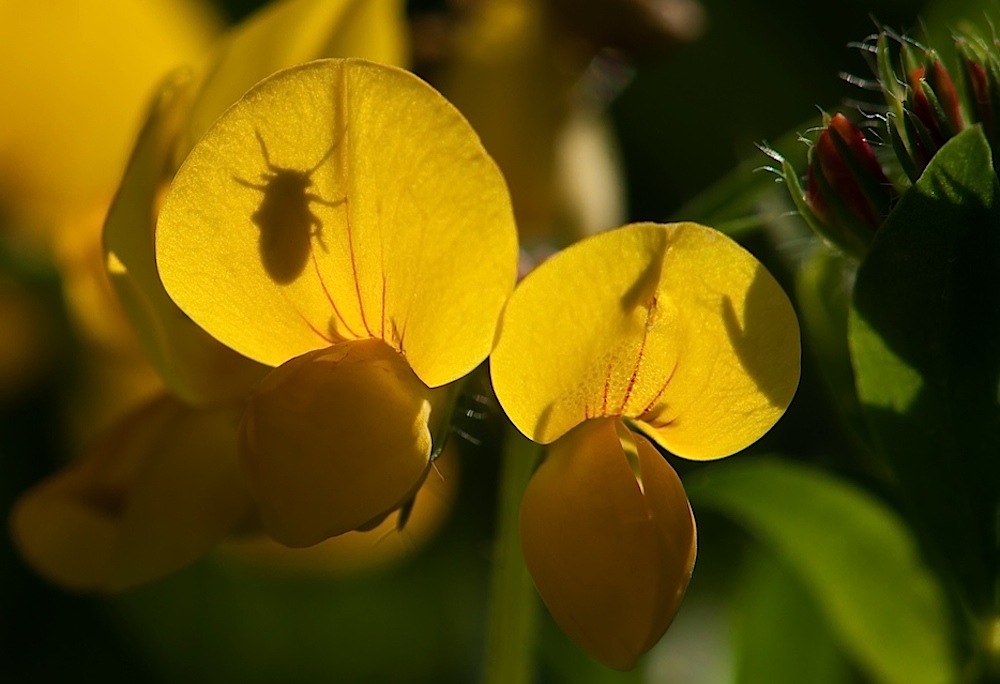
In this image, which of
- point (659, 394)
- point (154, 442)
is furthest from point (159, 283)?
point (659, 394)

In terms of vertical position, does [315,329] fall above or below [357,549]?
above

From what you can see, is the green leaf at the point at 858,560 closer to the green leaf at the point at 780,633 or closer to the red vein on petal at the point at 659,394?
the green leaf at the point at 780,633

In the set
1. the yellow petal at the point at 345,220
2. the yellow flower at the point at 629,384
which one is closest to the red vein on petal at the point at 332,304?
the yellow petal at the point at 345,220

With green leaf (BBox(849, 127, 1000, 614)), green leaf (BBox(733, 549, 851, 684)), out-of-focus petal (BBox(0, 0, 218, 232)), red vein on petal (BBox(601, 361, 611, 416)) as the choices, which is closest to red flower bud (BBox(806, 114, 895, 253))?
green leaf (BBox(849, 127, 1000, 614))

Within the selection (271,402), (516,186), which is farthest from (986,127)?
(516,186)

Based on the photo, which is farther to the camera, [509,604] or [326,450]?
[509,604]

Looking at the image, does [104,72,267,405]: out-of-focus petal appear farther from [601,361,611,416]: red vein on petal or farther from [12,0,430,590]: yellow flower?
[601,361,611,416]: red vein on petal

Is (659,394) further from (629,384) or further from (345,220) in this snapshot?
(345,220)
